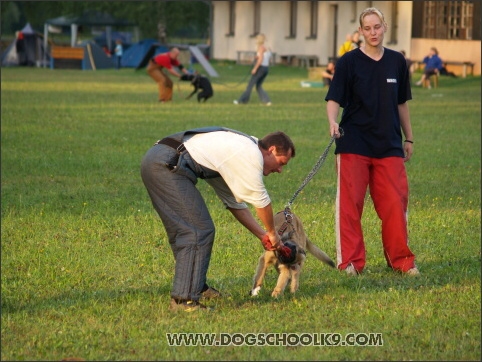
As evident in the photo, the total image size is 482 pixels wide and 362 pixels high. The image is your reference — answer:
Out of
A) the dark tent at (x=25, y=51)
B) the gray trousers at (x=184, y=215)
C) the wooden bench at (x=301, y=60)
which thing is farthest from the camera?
the dark tent at (x=25, y=51)

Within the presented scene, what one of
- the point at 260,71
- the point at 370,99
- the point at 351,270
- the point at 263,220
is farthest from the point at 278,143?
the point at 260,71

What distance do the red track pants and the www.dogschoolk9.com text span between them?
2.17 metres

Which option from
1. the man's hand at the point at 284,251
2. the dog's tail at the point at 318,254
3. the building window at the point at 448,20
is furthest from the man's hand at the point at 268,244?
the building window at the point at 448,20

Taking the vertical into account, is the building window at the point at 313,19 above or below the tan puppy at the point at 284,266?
above

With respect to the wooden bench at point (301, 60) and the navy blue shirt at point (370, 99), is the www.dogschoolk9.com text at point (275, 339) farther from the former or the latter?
the wooden bench at point (301, 60)

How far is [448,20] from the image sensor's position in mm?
46938

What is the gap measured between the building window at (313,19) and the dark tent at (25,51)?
1565 cm

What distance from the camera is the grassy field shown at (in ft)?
22.0

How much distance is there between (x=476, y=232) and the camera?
11.1m

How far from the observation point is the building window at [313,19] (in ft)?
185

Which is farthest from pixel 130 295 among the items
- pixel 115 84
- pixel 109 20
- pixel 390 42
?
pixel 109 20

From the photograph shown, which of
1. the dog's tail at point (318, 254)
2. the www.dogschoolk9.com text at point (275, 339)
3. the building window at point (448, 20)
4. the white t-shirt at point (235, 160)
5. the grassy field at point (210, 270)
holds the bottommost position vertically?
the grassy field at point (210, 270)

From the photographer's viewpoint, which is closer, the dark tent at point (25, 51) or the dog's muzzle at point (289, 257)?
the dog's muzzle at point (289, 257)

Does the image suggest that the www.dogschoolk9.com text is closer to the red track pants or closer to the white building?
the red track pants
